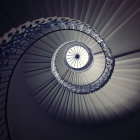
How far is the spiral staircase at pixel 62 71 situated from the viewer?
15.7 ft

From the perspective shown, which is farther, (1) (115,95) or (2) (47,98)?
(2) (47,98)

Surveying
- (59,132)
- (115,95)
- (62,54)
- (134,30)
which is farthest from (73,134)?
(134,30)

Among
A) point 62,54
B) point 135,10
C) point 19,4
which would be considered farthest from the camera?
point 62,54

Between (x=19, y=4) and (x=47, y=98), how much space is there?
488 cm

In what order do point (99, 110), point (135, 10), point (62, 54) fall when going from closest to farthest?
point (135, 10) → point (99, 110) → point (62, 54)

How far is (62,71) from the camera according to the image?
972cm

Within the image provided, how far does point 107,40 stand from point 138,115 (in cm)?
410

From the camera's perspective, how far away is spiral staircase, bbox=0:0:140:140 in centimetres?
480

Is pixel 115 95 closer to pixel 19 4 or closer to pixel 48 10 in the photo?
pixel 48 10

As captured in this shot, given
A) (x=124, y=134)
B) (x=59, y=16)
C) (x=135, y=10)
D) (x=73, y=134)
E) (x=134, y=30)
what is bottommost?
(x=124, y=134)

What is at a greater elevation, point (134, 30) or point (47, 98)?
point (134, 30)

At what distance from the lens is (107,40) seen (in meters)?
6.18

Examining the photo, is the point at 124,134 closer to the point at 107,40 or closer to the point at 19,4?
the point at 107,40

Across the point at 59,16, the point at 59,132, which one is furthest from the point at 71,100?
the point at 59,16
